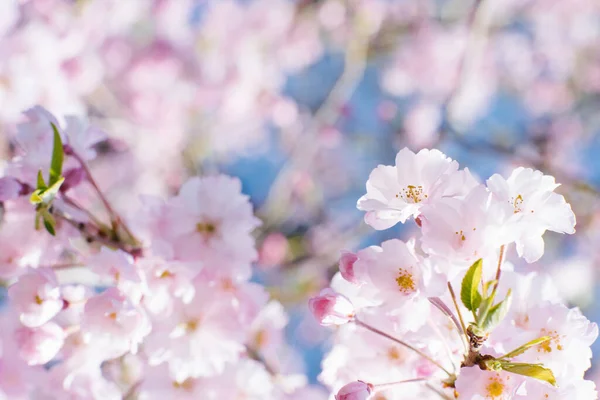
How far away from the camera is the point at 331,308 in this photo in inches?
51.7

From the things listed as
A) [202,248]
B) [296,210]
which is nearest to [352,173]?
[296,210]

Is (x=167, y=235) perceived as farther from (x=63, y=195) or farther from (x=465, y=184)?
(x=465, y=184)

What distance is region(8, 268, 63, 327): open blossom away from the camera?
4.82ft

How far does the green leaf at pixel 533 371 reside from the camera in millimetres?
1105

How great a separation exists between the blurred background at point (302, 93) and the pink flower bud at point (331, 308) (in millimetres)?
1706

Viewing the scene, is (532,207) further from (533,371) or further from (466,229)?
(533,371)

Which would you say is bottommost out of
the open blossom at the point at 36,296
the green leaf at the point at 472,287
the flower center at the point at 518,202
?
the open blossom at the point at 36,296

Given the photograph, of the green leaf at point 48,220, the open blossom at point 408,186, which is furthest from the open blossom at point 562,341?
the green leaf at point 48,220

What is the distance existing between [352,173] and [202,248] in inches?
182

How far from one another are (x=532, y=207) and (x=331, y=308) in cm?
50

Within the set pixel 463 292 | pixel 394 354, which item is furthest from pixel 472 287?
pixel 394 354

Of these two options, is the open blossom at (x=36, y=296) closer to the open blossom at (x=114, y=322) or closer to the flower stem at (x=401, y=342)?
the open blossom at (x=114, y=322)

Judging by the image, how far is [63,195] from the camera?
5.28 feet

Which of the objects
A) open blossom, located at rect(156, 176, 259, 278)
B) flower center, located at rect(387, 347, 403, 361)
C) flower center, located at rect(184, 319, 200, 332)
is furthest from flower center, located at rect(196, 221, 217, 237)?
flower center, located at rect(387, 347, 403, 361)
